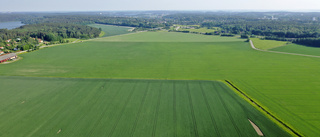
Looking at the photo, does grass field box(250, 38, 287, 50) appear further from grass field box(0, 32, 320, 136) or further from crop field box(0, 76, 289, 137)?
crop field box(0, 76, 289, 137)

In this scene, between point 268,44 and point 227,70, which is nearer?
point 227,70

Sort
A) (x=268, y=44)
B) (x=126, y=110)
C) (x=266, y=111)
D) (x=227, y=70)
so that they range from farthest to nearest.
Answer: (x=268, y=44)
(x=227, y=70)
(x=126, y=110)
(x=266, y=111)

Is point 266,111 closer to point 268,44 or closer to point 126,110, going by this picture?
point 126,110

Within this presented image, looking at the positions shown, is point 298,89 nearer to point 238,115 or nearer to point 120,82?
point 238,115

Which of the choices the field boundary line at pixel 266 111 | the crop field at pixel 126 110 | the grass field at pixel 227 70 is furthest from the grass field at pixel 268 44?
the crop field at pixel 126 110

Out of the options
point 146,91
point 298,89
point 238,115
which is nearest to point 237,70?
point 298,89

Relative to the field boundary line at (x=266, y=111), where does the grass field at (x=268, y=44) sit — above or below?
above

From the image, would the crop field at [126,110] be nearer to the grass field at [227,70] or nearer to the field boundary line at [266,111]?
the field boundary line at [266,111]

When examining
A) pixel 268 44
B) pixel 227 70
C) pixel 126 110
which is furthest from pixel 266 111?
pixel 268 44

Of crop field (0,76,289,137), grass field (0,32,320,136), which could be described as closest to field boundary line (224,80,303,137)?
grass field (0,32,320,136)
